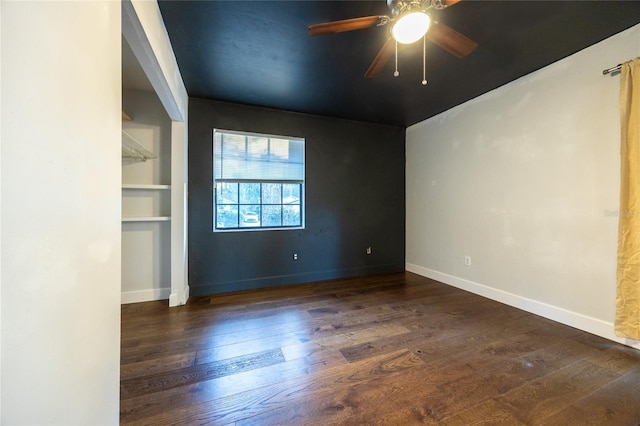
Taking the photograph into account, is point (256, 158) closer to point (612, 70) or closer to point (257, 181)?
point (257, 181)

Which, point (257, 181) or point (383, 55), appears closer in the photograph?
point (383, 55)

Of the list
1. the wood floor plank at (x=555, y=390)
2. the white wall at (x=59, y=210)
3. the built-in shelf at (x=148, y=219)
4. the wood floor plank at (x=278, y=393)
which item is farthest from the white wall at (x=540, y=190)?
the built-in shelf at (x=148, y=219)

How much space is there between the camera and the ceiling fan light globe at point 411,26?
1.37 meters

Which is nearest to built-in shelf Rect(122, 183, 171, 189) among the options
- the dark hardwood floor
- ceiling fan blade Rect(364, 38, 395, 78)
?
the dark hardwood floor

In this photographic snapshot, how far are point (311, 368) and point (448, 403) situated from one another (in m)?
0.84

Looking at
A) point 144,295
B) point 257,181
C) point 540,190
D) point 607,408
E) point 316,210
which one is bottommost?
point 607,408

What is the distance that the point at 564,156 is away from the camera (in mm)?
2279

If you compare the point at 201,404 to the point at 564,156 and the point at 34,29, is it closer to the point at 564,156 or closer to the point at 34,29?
the point at 34,29

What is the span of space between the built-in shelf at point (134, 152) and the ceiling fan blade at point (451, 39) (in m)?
2.51

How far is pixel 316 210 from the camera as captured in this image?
360 centimetres

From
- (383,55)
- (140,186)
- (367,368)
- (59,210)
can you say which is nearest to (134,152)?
(140,186)

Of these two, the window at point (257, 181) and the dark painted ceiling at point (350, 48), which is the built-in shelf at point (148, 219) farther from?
the dark painted ceiling at point (350, 48)

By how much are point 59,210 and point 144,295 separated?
2.73 metres

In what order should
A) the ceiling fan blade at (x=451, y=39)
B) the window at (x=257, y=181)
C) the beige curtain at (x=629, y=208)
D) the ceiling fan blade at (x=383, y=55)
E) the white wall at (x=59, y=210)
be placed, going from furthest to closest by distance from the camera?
the window at (x=257, y=181), the beige curtain at (x=629, y=208), the ceiling fan blade at (x=383, y=55), the ceiling fan blade at (x=451, y=39), the white wall at (x=59, y=210)
